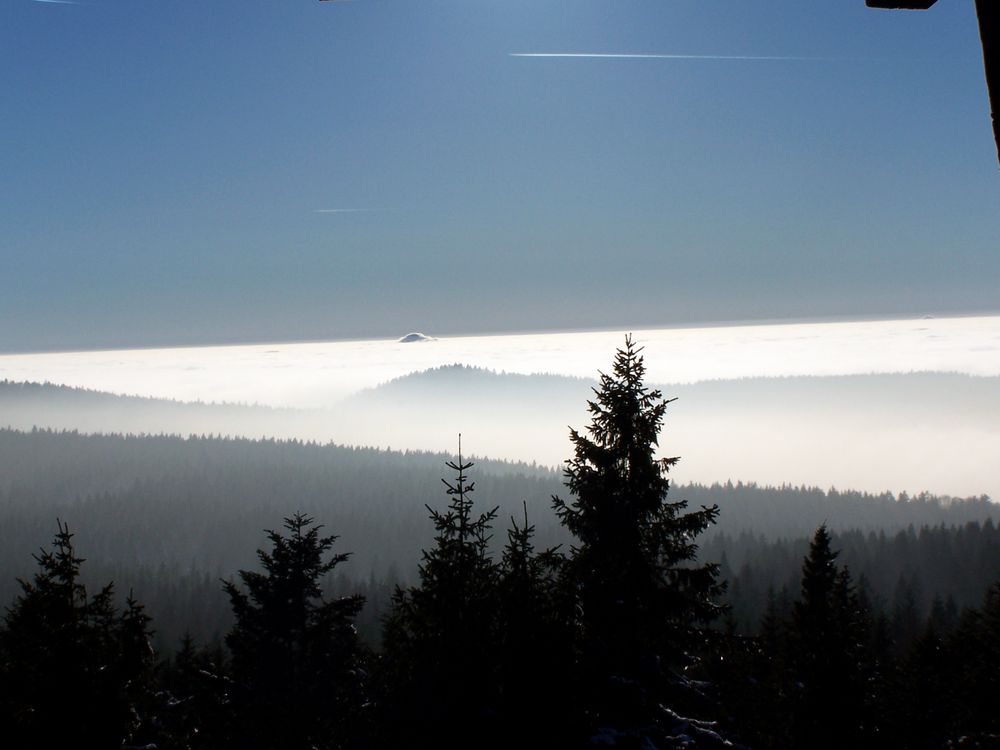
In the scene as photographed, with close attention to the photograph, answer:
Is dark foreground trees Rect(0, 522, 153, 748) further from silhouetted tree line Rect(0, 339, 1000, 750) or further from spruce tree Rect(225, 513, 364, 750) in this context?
spruce tree Rect(225, 513, 364, 750)

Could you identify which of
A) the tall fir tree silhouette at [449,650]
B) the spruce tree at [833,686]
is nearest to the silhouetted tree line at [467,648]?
the tall fir tree silhouette at [449,650]

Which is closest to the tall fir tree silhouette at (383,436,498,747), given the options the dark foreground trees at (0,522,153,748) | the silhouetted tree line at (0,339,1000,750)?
the silhouetted tree line at (0,339,1000,750)

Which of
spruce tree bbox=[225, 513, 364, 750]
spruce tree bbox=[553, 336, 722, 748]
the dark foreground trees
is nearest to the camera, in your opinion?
the dark foreground trees

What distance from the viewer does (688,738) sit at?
11.0 m

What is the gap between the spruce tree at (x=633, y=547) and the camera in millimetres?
14055

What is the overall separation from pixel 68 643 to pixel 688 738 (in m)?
12.1

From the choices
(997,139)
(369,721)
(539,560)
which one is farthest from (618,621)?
(997,139)

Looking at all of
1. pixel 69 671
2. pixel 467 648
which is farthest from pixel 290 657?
pixel 467 648

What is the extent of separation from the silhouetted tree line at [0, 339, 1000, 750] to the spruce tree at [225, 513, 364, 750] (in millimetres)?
53

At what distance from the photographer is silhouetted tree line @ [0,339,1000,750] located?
11.3 m

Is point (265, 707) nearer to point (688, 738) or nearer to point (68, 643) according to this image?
point (68, 643)

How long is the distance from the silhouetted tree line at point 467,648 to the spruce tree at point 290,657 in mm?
53

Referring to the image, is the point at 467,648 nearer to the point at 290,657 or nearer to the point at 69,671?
the point at 69,671

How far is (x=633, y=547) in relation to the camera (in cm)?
1580
